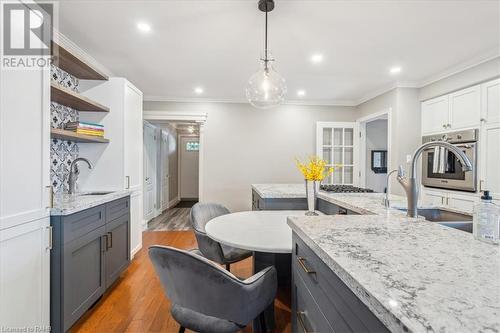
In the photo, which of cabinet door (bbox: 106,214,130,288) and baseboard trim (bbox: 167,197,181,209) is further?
baseboard trim (bbox: 167,197,181,209)

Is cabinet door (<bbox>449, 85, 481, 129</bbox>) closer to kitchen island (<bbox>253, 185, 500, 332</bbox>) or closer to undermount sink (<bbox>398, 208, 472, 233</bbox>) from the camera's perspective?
undermount sink (<bbox>398, 208, 472, 233</bbox>)

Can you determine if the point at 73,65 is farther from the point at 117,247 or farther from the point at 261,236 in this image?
the point at 261,236

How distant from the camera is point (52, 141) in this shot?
2348 millimetres

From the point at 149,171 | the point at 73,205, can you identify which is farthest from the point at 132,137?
the point at 149,171

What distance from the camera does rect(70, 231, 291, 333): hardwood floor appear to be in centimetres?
181

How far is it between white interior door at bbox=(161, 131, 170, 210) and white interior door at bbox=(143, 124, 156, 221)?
66 centimetres

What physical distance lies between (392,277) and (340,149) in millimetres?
4440

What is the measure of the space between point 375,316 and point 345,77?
11.8 feet

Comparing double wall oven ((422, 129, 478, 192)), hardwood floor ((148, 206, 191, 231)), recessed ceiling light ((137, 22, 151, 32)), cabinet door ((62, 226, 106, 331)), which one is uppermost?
recessed ceiling light ((137, 22, 151, 32))

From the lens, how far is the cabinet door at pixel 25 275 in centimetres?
129

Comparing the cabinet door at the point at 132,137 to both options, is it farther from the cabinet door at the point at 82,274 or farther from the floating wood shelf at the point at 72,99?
the cabinet door at the point at 82,274

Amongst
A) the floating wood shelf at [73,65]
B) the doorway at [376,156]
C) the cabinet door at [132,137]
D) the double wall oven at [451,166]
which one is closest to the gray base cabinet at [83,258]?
the cabinet door at [132,137]

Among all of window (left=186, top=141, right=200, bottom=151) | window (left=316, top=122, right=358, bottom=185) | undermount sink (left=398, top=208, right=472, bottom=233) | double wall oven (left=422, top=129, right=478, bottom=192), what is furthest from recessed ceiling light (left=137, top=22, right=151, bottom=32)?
window (left=186, top=141, right=200, bottom=151)

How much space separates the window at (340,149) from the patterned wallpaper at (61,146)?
12.8 ft
